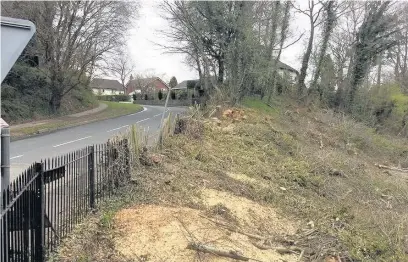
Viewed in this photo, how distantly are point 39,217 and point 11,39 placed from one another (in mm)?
3134

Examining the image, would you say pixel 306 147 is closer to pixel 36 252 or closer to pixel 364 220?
pixel 364 220

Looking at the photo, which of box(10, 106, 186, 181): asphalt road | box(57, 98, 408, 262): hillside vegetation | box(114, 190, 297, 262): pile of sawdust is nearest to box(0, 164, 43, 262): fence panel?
box(57, 98, 408, 262): hillside vegetation

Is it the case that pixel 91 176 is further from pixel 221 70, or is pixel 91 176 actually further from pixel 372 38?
A: pixel 372 38

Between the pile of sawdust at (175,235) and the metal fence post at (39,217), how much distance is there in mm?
1373

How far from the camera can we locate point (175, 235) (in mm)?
6668

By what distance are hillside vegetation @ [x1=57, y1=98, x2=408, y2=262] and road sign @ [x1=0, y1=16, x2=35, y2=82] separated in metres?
3.71

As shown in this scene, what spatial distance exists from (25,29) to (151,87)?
82039 mm

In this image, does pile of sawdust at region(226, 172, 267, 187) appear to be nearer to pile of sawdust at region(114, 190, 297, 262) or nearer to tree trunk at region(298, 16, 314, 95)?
pile of sawdust at region(114, 190, 297, 262)

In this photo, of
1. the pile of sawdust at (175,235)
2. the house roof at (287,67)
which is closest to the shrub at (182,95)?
the house roof at (287,67)

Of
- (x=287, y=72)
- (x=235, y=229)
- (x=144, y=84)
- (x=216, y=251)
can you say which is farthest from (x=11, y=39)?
(x=144, y=84)

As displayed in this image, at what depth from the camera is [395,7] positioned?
3125cm

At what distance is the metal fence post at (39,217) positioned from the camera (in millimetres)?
4824

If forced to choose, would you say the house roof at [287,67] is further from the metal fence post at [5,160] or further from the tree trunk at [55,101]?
the metal fence post at [5,160]

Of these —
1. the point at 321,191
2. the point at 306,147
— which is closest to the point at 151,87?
the point at 306,147
